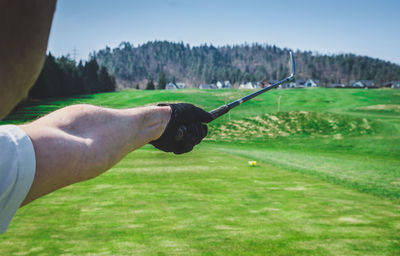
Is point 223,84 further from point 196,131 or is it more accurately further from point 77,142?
point 77,142

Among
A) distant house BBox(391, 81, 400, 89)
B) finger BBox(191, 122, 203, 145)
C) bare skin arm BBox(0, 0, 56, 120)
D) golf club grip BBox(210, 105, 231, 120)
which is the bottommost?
finger BBox(191, 122, 203, 145)

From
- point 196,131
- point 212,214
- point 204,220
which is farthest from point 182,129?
point 212,214

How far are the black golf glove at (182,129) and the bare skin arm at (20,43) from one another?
1.39 m

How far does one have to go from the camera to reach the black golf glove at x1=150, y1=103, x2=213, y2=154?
2.49 metres

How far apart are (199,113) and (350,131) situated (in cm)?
3166

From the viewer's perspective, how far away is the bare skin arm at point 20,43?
3.09ft

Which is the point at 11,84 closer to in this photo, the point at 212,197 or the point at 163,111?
the point at 163,111

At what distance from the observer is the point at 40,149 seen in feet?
4.75

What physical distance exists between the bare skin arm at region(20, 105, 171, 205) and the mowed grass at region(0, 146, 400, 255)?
2527 millimetres

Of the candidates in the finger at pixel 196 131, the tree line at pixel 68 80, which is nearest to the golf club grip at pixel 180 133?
the finger at pixel 196 131

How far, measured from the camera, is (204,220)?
17.0 feet

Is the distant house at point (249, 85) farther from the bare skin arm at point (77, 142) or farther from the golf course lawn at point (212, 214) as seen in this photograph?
the bare skin arm at point (77, 142)

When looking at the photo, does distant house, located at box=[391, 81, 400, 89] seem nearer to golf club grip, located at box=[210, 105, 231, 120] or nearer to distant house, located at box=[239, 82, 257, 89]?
distant house, located at box=[239, 82, 257, 89]

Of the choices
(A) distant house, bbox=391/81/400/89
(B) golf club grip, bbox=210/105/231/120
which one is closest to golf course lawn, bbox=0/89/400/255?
(B) golf club grip, bbox=210/105/231/120
